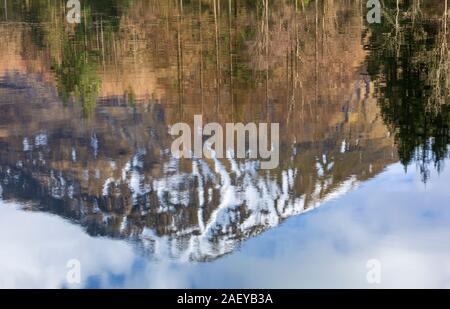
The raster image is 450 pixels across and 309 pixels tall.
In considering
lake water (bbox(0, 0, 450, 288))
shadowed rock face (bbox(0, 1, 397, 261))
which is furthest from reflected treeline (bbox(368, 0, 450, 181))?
shadowed rock face (bbox(0, 1, 397, 261))

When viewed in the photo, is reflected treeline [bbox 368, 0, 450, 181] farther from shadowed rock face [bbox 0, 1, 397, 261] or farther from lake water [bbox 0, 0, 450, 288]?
shadowed rock face [bbox 0, 1, 397, 261]

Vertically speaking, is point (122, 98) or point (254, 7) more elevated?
point (254, 7)

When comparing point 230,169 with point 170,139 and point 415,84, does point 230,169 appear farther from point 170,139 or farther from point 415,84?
point 415,84

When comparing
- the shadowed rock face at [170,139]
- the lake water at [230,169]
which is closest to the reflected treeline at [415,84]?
the lake water at [230,169]

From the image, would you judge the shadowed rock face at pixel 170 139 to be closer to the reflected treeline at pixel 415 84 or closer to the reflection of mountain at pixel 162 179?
the reflection of mountain at pixel 162 179
